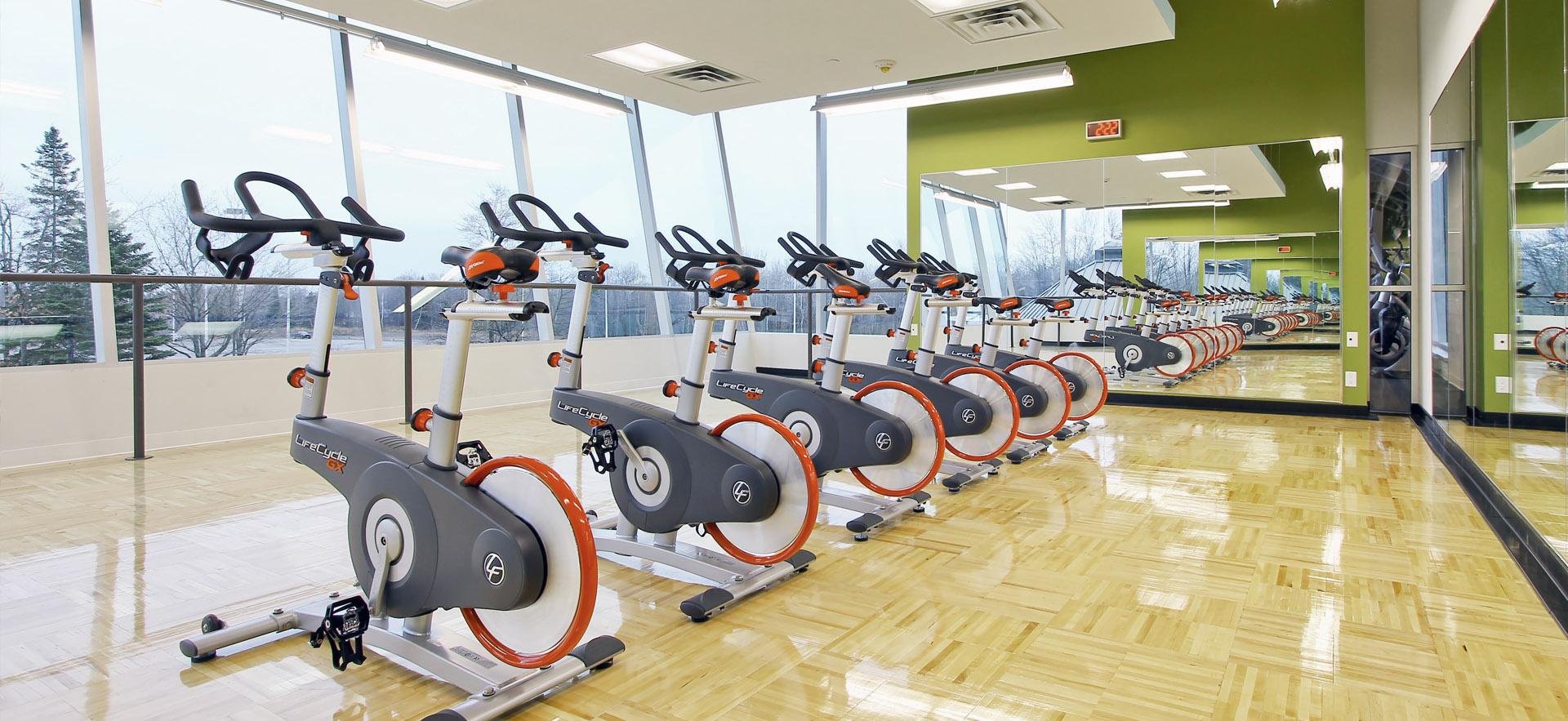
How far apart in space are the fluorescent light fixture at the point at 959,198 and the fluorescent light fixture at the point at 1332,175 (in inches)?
95.8

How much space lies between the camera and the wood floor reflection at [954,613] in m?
1.81

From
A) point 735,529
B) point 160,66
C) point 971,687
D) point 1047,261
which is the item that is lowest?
point 971,687

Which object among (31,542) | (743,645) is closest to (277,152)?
(31,542)

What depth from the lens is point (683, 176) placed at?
28.4 feet

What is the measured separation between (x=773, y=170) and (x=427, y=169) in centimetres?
362

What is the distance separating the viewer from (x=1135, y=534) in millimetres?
3088

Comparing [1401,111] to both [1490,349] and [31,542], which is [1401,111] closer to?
[1490,349]

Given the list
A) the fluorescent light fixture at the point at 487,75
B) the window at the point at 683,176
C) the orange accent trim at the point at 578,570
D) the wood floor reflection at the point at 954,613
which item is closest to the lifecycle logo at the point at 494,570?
the orange accent trim at the point at 578,570

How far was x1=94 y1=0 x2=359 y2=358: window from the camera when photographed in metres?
4.99

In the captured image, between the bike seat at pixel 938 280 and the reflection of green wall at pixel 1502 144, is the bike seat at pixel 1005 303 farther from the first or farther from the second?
the reflection of green wall at pixel 1502 144

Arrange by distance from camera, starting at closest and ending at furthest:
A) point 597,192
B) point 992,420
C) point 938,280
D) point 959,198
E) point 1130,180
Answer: point 938,280 < point 992,420 < point 1130,180 < point 959,198 < point 597,192

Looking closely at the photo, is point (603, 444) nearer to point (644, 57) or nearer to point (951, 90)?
point (644, 57)

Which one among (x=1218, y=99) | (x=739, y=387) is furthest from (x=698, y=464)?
(x=1218, y=99)

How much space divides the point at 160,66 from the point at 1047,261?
21.1ft
